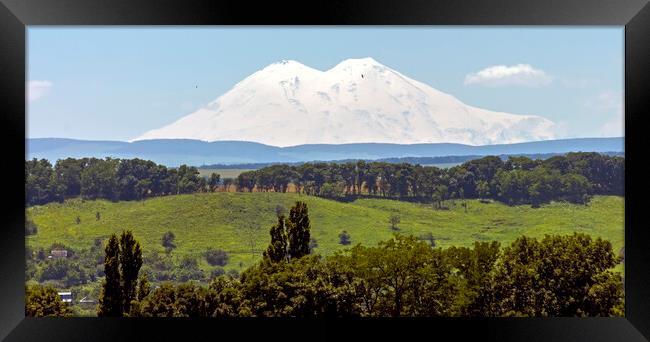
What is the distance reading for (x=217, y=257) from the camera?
38625mm

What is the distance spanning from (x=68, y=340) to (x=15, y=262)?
1.93 feet

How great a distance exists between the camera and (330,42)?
50.7 meters

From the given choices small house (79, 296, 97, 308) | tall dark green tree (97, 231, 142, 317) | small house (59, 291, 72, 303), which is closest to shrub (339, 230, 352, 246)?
small house (79, 296, 97, 308)

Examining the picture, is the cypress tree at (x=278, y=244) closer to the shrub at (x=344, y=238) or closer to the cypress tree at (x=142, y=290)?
the cypress tree at (x=142, y=290)

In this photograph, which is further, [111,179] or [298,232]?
[111,179]

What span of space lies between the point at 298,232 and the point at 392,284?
291cm

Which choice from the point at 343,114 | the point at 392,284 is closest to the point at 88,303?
the point at 392,284

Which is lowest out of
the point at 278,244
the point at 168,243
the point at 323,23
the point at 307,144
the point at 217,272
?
the point at 217,272

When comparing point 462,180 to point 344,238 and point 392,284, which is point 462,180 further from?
point 392,284

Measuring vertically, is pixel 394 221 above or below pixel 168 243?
above

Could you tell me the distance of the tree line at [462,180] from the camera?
137ft

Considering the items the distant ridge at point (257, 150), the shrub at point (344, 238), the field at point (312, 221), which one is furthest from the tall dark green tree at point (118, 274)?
the distant ridge at point (257, 150)

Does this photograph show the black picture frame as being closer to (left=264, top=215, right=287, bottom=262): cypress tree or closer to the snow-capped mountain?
(left=264, top=215, right=287, bottom=262): cypress tree

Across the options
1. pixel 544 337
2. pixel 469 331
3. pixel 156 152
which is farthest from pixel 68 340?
pixel 156 152
